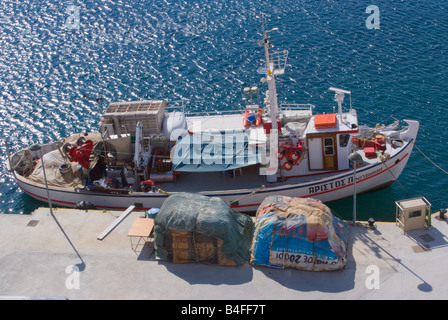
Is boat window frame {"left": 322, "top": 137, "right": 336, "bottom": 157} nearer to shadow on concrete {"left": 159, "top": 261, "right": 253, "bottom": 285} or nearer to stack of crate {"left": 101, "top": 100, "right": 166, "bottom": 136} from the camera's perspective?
shadow on concrete {"left": 159, "top": 261, "right": 253, "bottom": 285}

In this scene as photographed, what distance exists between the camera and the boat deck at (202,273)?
23.8m

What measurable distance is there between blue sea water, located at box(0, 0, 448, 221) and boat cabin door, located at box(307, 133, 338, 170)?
3.83 meters

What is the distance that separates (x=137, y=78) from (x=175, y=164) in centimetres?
1951

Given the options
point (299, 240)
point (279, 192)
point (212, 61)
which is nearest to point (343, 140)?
point (279, 192)

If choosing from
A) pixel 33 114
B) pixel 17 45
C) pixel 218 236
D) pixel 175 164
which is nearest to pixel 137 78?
pixel 33 114

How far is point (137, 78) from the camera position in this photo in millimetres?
49094

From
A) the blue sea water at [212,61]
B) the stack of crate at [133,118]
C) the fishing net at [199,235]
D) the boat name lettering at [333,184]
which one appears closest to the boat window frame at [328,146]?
the boat name lettering at [333,184]

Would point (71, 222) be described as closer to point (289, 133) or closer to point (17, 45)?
point (289, 133)

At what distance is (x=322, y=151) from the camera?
3203 centimetres

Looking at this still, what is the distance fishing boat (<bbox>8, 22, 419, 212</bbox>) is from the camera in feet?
104

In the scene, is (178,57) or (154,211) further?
(178,57)

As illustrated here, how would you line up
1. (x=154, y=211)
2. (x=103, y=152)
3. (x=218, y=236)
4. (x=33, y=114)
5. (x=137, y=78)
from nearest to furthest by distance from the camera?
(x=218, y=236), (x=154, y=211), (x=103, y=152), (x=33, y=114), (x=137, y=78)

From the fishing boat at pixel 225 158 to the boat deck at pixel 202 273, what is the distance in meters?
4.99

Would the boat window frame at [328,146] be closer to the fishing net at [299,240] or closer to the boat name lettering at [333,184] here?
the boat name lettering at [333,184]
